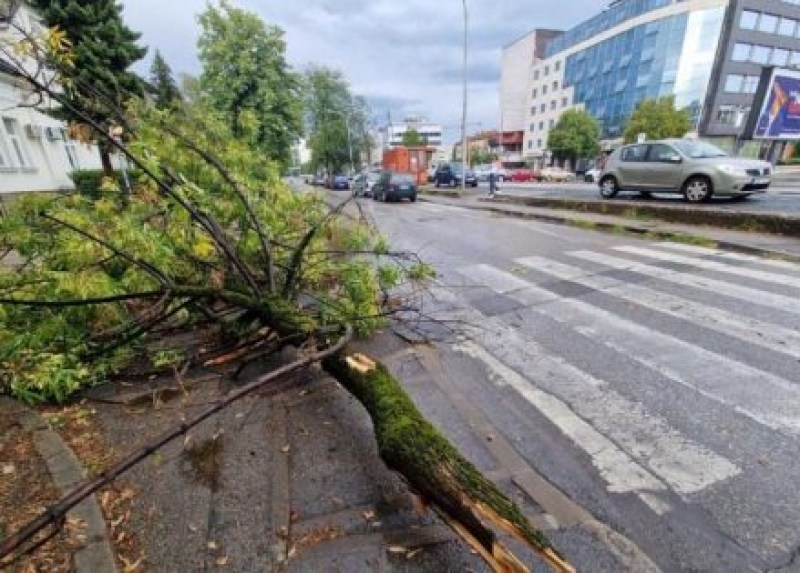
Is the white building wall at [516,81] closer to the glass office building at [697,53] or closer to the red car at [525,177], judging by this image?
the glass office building at [697,53]

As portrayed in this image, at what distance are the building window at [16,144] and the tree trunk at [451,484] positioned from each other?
65.6 ft

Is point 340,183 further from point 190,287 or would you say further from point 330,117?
point 190,287

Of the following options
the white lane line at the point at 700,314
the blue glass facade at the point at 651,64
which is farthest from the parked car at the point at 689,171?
the blue glass facade at the point at 651,64

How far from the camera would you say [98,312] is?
13.3ft

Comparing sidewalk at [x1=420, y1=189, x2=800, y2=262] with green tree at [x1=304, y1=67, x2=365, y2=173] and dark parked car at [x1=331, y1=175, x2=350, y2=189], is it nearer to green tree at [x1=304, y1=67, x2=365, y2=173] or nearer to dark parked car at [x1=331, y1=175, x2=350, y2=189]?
dark parked car at [x1=331, y1=175, x2=350, y2=189]

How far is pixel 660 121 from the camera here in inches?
1561

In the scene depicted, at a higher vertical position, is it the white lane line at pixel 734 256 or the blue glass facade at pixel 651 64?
the blue glass facade at pixel 651 64

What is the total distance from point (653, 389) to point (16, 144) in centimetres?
2166

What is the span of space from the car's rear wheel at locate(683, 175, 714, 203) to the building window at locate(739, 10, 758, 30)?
50.0 meters

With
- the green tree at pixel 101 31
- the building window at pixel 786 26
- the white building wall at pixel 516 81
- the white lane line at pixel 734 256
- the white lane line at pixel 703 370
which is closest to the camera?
the white lane line at pixel 703 370

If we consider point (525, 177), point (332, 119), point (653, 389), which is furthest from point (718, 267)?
point (332, 119)

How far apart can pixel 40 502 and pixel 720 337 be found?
219 inches

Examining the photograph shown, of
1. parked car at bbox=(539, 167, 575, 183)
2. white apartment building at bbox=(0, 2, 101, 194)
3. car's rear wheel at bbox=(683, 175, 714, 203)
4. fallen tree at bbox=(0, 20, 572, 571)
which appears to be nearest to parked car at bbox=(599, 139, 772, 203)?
car's rear wheel at bbox=(683, 175, 714, 203)

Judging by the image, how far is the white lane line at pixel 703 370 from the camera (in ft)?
10.2
